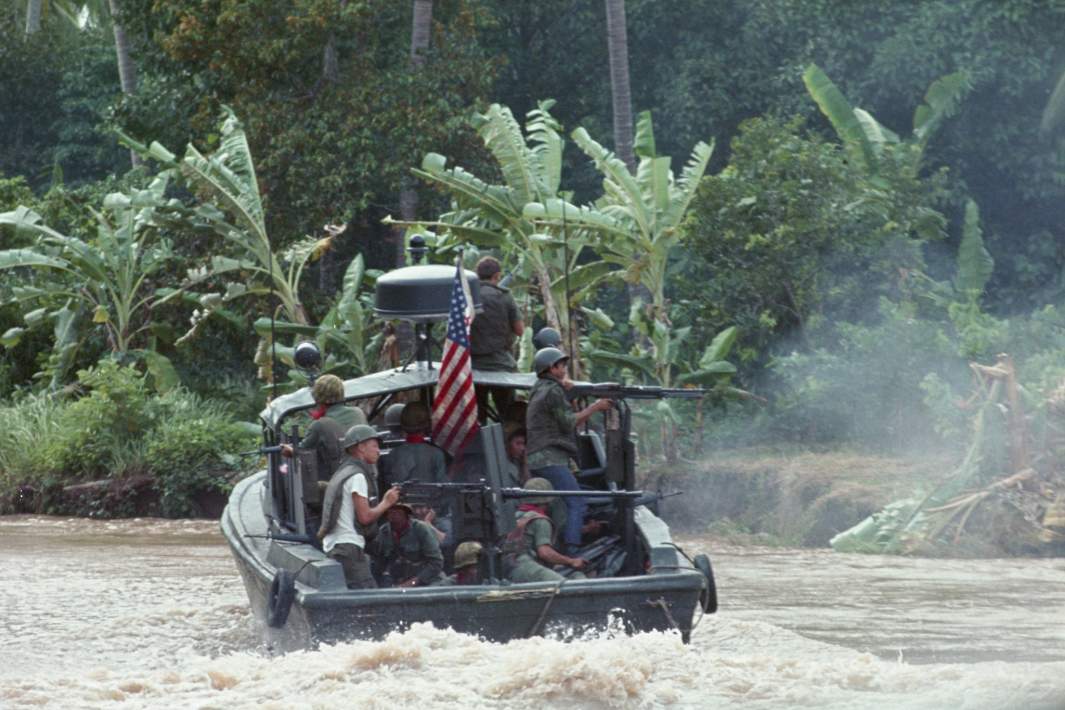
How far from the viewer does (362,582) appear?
10695 millimetres

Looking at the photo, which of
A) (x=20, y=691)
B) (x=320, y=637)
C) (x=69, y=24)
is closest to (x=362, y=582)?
(x=320, y=637)

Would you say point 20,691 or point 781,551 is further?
point 781,551

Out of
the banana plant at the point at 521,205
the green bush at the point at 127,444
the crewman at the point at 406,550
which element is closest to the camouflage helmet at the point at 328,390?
the crewman at the point at 406,550

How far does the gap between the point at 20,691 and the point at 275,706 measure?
1765 millimetres

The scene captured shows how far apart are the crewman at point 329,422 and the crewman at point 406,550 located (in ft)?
2.30

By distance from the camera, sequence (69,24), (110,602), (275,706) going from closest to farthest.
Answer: (275,706)
(110,602)
(69,24)

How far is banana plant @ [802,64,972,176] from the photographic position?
806 inches

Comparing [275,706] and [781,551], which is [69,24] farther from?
[275,706]

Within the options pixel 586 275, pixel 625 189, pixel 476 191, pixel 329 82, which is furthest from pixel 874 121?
pixel 329 82

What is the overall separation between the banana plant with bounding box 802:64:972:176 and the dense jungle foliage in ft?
0.14

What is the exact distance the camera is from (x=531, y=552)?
11.1 m

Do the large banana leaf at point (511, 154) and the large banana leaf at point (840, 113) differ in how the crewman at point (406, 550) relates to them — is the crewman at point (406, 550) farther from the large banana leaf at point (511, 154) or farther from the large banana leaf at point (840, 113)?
the large banana leaf at point (840, 113)

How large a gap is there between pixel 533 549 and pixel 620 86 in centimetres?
1123

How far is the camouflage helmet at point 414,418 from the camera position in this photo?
11656mm
